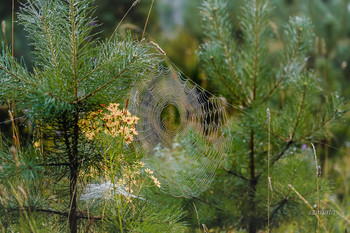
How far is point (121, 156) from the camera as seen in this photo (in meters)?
1.29

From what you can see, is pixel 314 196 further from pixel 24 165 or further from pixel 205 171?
pixel 24 165

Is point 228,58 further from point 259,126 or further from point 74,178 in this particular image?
point 74,178

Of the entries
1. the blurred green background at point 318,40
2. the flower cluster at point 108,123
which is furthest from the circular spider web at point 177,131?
the blurred green background at point 318,40

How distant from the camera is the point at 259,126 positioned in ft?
6.02

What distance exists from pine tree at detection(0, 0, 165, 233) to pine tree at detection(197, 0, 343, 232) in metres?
0.84

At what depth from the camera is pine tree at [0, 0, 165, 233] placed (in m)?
1.13

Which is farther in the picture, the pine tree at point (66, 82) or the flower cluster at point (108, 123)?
the flower cluster at point (108, 123)

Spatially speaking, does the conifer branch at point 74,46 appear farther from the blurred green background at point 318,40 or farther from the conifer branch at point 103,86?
the blurred green background at point 318,40

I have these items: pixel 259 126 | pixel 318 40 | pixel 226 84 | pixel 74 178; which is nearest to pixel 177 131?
pixel 226 84

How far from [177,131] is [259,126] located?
0.58 meters

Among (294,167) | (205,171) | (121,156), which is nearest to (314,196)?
(294,167)

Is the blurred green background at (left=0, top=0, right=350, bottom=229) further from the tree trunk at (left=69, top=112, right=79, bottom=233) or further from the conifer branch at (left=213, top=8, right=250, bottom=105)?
the tree trunk at (left=69, top=112, right=79, bottom=233)

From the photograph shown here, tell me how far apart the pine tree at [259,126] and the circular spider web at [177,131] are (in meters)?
0.11

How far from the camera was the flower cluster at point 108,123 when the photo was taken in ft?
4.07
